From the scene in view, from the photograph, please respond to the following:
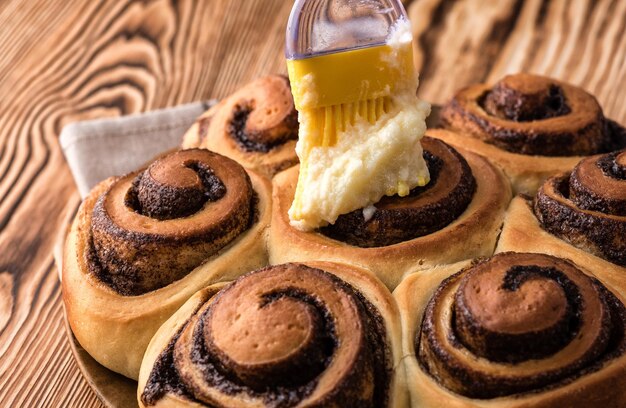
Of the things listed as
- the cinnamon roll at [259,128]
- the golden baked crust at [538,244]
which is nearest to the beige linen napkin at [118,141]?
the cinnamon roll at [259,128]

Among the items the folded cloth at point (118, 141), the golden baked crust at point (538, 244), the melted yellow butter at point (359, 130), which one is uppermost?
the melted yellow butter at point (359, 130)

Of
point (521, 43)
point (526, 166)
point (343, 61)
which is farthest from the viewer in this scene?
point (521, 43)

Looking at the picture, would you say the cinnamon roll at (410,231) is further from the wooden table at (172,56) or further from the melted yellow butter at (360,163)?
the wooden table at (172,56)

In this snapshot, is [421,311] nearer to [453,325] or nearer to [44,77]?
[453,325]

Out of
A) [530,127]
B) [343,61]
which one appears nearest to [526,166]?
[530,127]

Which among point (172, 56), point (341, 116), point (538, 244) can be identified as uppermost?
point (341, 116)

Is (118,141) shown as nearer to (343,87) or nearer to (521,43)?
(343,87)
